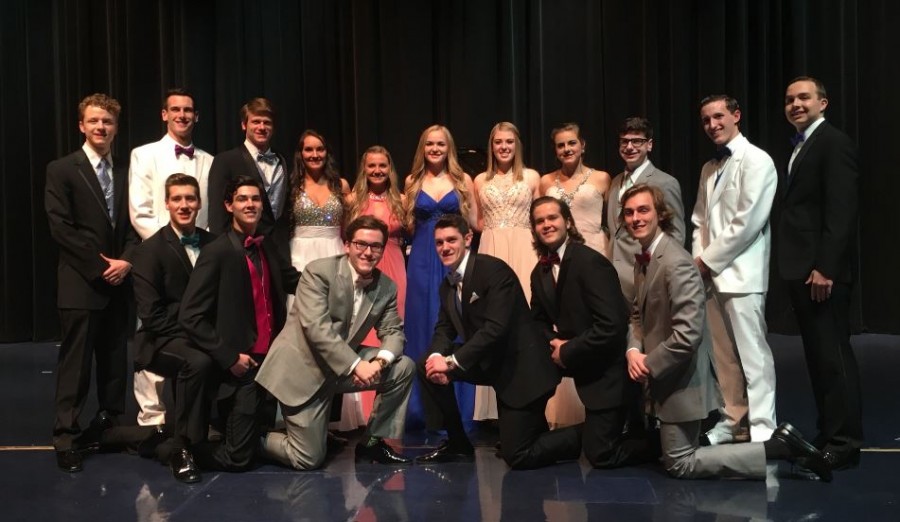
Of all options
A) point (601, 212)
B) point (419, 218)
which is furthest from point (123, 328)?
point (601, 212)

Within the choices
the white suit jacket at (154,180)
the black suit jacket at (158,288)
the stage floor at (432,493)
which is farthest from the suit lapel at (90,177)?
the stage floor at (432,493)

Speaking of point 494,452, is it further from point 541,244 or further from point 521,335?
point 541,244

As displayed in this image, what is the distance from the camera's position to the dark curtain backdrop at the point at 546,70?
258 inches

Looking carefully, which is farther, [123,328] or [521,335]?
[123,328]

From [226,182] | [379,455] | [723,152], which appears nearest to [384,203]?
[226,182]

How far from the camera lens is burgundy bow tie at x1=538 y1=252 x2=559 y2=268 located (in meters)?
3.81

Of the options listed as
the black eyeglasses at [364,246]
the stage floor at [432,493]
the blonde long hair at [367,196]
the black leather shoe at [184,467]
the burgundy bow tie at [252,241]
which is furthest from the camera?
the blonde long hair at [367,196]

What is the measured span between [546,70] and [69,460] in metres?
4.33

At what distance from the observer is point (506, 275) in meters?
3.79

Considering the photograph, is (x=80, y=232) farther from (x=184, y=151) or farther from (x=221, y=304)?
(x=221, y=304)

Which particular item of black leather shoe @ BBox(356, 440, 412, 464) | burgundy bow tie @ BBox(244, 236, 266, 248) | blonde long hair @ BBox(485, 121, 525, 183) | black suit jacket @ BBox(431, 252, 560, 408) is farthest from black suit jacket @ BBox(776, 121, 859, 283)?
burgundy bow tie @ BBox(244, 236, 266, 248)

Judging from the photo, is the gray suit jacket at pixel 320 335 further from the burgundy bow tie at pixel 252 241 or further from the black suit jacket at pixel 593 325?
the black suit jacket at pixel 593 325

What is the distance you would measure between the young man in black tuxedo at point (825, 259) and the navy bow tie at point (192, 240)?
99.2 inches

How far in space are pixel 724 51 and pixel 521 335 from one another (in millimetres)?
3764
